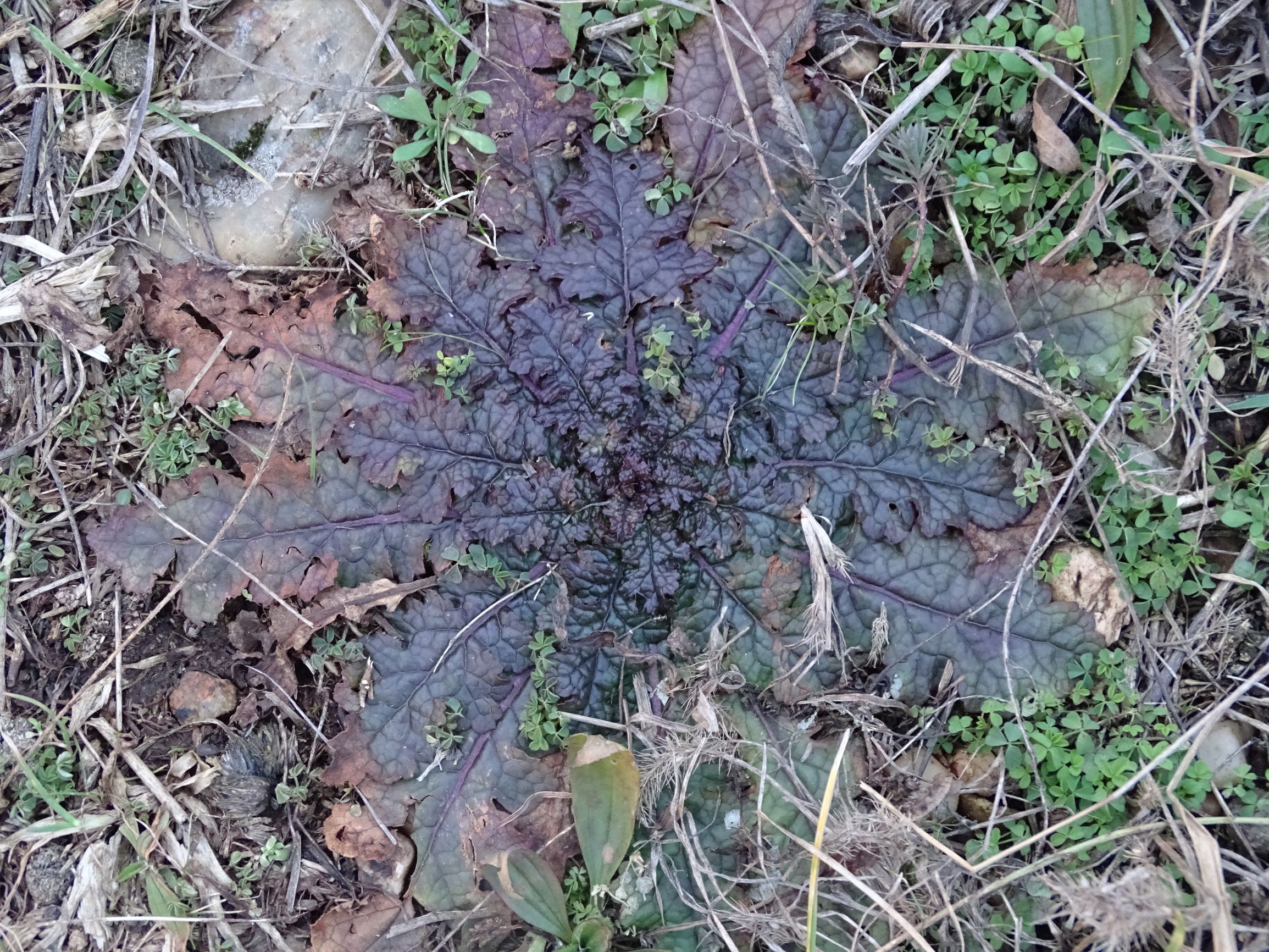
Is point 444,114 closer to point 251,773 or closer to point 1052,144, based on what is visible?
point 1052,144

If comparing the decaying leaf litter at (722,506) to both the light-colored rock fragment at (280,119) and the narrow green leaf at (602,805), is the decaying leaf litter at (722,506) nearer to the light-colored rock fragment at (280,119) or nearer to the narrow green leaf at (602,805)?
the narrow green leaf at (602,805)

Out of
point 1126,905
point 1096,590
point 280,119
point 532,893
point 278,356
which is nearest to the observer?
point 1126,905

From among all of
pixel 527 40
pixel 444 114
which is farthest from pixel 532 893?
pixel 527 40

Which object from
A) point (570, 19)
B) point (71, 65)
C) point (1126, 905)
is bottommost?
point (1126, 905)

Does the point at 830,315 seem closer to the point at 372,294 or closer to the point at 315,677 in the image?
the point at 372,294

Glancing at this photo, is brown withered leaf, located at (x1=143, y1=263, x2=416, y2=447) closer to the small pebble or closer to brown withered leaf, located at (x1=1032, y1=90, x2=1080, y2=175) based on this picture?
the small pebble

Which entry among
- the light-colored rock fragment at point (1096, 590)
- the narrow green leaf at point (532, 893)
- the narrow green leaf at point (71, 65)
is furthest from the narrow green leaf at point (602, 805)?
the narrow green leaf at point (71, 65)
